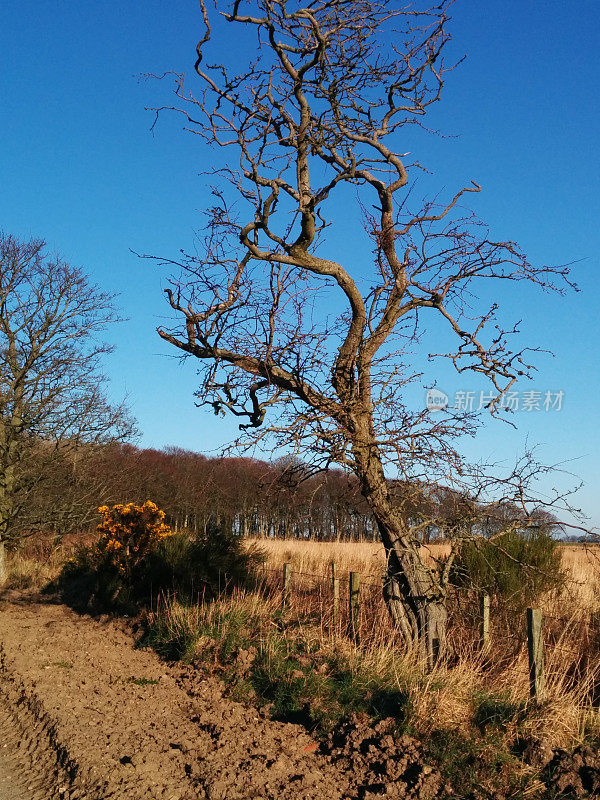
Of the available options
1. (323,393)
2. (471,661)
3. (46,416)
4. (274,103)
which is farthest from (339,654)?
(46,416)

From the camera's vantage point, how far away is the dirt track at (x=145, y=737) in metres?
4.55

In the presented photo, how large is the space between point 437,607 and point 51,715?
4.16 m

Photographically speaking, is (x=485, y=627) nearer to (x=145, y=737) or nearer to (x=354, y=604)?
(x=354, y=604)

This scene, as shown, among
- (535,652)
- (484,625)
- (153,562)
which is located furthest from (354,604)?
(153,562)

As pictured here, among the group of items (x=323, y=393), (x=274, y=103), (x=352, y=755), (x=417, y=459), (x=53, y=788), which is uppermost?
(x=274, y=103)

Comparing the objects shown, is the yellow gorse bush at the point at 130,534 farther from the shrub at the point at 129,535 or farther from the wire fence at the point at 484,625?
the wire fence at the point at 484,625

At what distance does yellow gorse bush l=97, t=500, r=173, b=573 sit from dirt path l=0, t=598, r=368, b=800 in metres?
3.40

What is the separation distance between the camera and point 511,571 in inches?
387

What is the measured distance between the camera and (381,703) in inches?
227

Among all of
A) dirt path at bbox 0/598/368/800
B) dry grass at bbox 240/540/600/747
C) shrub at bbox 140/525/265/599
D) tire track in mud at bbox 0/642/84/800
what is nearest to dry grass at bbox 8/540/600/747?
dry grass at bbox 240/540/600/747

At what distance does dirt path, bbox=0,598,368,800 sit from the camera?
4.56 metres

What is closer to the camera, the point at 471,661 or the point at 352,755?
the point at 352,755

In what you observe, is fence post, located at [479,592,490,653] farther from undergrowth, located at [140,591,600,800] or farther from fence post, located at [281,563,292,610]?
fence post, located at [281,563,292,610]

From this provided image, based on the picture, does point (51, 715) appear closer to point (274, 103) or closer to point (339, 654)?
point (339, 654)
